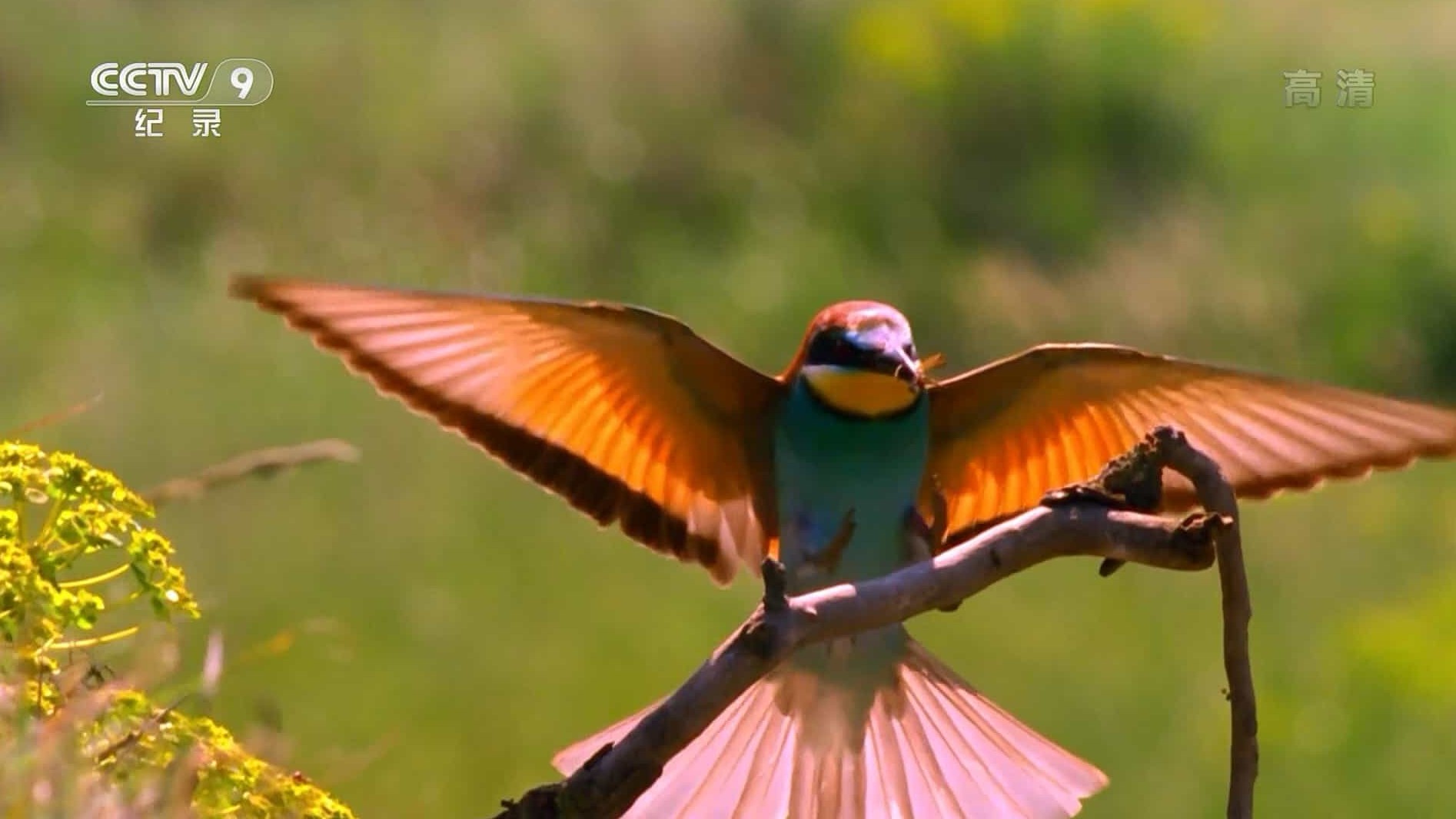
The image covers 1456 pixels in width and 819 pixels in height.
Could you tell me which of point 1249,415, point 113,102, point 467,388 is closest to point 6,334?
point 113,102

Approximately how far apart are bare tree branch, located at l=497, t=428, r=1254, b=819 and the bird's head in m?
0.32

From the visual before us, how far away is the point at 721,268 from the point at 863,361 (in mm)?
2201

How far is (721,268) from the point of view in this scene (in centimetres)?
343

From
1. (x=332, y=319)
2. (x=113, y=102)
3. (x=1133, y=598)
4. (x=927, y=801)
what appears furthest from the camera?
(x=113, y=102)

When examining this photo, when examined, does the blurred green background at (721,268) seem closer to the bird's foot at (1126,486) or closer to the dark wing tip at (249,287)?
the dark wing tip at (249,287)

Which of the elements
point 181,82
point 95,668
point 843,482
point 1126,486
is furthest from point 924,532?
point 181,82

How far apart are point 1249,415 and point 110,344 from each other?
2.19 meters

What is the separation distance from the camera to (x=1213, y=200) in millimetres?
3562

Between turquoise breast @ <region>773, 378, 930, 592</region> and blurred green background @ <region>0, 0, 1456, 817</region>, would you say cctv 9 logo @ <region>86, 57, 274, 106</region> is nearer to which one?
blurred green background @ <region>0, 0, 1456, 817</region>

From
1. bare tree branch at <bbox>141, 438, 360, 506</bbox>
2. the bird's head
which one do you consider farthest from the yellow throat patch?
bare tree branch at <bbox>141, 438, 360, 506</bbox>

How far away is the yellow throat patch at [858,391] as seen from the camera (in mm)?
1260

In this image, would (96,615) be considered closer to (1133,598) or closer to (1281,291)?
(1133,598)

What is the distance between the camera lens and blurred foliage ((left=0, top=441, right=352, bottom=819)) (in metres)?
0.86

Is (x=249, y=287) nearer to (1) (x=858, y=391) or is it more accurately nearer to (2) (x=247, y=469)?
(2) (x=247, y=469)
